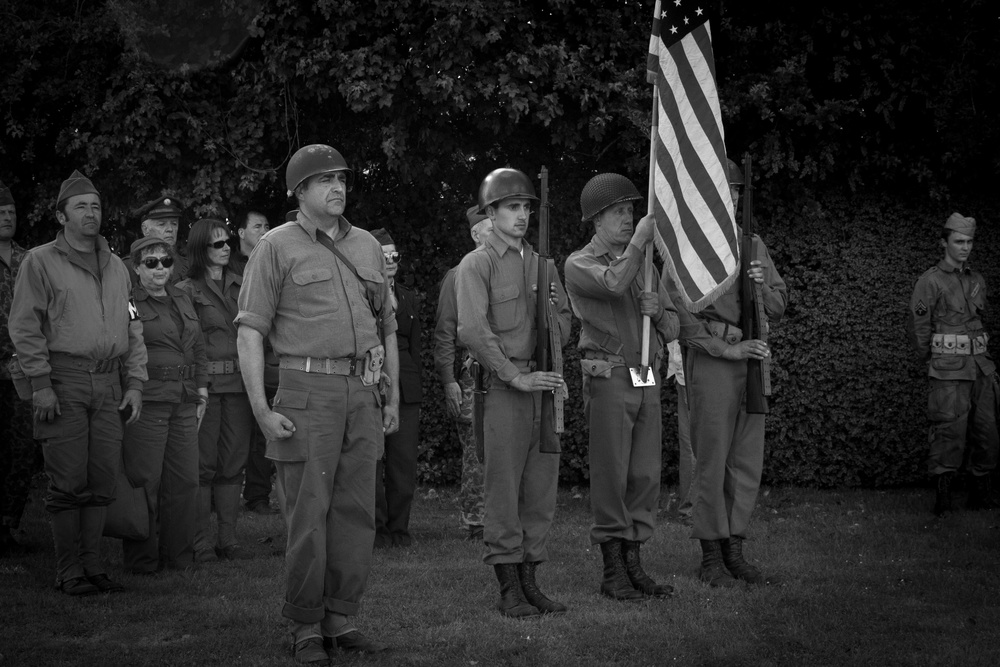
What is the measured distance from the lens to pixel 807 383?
1121cm

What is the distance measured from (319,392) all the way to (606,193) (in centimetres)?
244

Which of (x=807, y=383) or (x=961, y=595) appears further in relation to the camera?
(x=807, y=383)

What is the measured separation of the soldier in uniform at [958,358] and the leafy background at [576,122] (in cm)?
87

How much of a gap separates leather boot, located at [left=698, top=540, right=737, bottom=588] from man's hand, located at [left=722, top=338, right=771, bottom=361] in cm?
124

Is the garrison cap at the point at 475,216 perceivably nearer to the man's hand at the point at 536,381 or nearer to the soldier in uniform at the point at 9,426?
the man's hand at the point at 536,381

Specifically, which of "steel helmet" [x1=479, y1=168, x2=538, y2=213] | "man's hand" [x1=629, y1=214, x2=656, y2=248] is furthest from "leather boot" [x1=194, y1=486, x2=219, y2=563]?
"man's hand" [x1=629, y1=214, x2=656, y2=248]

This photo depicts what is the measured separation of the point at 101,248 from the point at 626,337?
11.7 feet

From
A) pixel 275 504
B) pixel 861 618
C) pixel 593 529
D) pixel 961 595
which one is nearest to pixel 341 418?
pixel 593 529

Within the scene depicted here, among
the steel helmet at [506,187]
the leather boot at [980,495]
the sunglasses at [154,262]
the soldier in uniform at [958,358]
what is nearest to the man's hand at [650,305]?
the steel helmet at [506,187]

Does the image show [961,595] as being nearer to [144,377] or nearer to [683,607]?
[683,607]

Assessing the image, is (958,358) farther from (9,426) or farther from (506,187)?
(9,426)

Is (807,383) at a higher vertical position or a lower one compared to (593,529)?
higher

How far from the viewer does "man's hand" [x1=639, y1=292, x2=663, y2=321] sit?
6684mm

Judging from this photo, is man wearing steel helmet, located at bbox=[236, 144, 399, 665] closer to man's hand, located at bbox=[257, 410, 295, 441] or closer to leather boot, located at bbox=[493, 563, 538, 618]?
man's hand, located at bbox=[257, 410, 295, 441]
